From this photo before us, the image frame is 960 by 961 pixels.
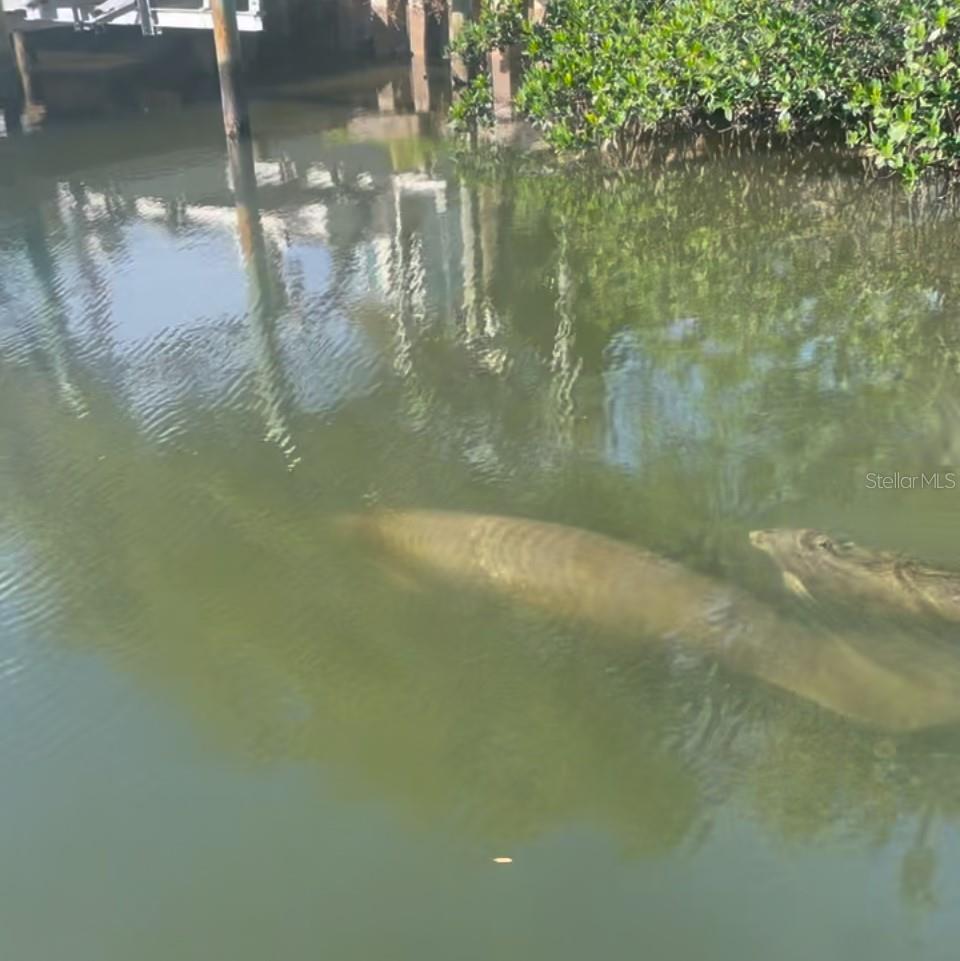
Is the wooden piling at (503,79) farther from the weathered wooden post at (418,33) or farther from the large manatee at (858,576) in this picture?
the large manatee at (858,576)

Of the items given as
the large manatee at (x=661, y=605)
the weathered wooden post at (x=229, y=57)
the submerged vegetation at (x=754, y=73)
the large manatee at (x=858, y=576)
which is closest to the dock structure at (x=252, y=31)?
the weathered wooden post at (x=229, y=57)

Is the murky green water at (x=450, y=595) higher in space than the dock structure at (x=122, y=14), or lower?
lower

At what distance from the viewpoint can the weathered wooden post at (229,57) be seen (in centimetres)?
1473

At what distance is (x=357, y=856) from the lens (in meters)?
3.55

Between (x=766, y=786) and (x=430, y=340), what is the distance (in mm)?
4736

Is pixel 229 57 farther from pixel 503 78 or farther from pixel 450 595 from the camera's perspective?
pixel 450 595

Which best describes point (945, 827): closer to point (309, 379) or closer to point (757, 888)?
point (757, 888)

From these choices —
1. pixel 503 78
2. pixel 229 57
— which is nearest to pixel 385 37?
pixel 503 78

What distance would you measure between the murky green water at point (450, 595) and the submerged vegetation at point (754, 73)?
1.08 meters

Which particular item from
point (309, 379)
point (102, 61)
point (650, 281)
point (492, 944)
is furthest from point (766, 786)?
point (102, 61)

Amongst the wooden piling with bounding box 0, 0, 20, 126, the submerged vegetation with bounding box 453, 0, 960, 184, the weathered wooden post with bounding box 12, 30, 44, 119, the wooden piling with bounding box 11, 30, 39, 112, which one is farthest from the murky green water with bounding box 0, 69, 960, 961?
the wooden piling with bounding box 11, 30, 39, 112

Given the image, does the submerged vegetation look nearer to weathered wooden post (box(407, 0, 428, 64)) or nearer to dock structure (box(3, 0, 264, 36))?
weathered wooden post (box(407, 0, 428, 64))

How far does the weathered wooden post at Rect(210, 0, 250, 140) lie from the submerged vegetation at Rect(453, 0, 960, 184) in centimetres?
411

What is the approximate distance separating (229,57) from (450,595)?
40.5ft
